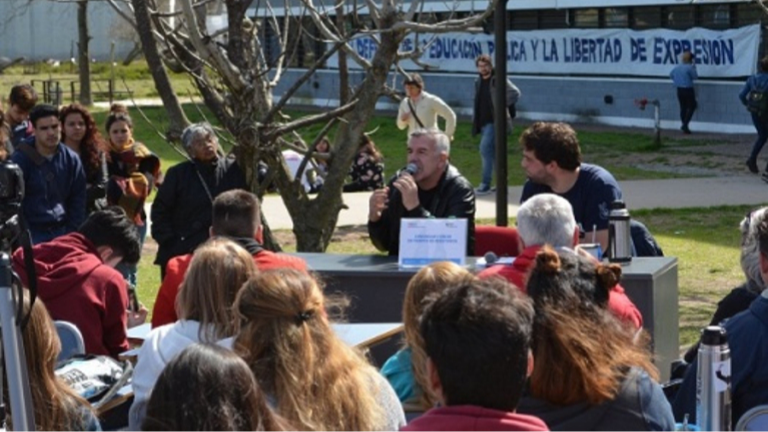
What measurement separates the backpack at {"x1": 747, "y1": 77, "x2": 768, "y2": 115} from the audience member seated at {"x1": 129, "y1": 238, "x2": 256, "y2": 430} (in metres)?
16.2

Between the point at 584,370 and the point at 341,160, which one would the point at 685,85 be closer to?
the point at 341,160

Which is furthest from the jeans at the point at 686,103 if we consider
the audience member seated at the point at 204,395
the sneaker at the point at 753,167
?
the audience member seated at the point at 204,395

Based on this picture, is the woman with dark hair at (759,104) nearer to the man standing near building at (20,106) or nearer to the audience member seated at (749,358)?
the man standing near building at (20,106)

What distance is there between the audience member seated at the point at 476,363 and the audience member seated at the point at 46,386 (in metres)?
1.56

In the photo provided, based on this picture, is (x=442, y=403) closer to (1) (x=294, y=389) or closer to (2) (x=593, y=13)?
(1) (x=294, y=389)

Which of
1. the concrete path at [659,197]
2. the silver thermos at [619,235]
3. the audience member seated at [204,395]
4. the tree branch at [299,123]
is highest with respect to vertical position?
the tree branch at [299,123]

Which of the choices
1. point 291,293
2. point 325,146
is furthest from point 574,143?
point 325,146

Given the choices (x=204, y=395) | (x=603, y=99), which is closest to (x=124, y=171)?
(x=204, y=395)

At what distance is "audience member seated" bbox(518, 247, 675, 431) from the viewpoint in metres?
3.95

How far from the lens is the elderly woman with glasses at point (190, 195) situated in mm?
9078

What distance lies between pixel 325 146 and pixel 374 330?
1011cm

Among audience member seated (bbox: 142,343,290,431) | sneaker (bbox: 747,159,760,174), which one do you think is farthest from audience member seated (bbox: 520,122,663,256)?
sneaker (bbox: 747,159,760,174)

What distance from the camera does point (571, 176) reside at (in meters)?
7.49

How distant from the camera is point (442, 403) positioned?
10.4 ft
